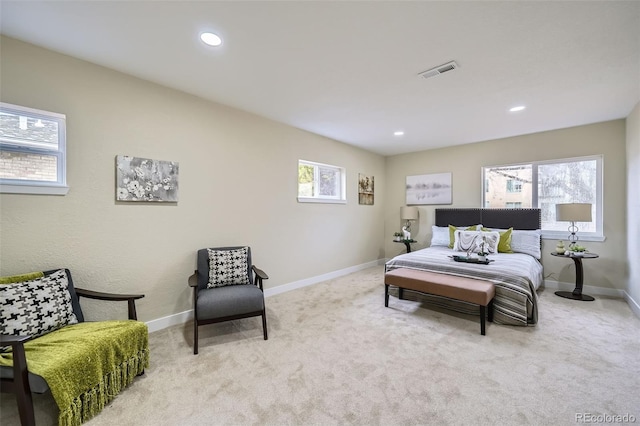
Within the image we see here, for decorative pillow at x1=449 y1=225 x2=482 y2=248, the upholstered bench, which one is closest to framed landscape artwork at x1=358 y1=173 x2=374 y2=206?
decorative pillow at x1=449 y1=225 x2=482 y2=248

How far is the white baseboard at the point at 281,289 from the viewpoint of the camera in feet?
8.99

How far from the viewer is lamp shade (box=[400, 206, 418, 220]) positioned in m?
5.36

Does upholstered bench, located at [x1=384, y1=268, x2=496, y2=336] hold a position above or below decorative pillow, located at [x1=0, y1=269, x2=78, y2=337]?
below

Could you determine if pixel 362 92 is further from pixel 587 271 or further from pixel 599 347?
pixel 587 271

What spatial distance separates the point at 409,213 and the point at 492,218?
1446 mm

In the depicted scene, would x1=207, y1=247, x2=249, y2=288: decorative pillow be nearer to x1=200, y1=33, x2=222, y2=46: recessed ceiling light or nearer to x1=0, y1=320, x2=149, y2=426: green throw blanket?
x1=0, y1=320, x2=149, y2=426: green throw blanket

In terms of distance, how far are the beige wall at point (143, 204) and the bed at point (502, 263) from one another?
1998mm

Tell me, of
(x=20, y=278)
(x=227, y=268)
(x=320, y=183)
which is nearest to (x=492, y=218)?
(x=320, y=183)

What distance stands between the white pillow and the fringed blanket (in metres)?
1.12

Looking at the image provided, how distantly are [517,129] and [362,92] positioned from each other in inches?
116

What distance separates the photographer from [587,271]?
3930mm

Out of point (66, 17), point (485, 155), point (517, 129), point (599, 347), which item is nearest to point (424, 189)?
point (485, 155)

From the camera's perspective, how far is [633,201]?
329 centimetres

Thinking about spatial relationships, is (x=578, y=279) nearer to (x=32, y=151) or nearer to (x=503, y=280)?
(x=503, y=280)
